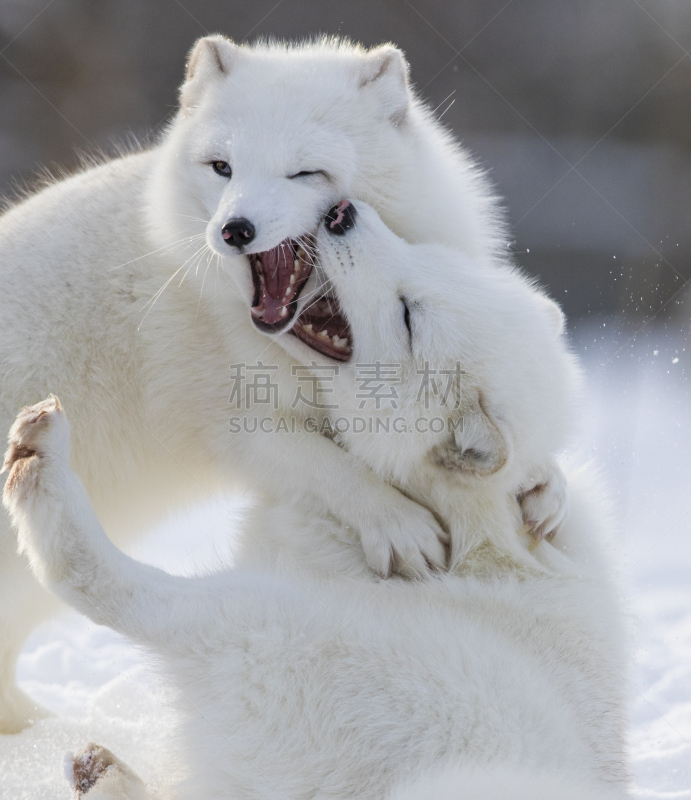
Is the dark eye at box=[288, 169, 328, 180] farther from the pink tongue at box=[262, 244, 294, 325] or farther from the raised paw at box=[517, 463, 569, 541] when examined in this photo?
the raised paw at box=[517, 463, 569, 541]

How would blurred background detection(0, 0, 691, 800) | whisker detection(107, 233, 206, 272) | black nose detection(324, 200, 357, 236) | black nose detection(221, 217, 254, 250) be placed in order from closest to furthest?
black nose detection(221, 217, 254, 250) < black nose detection(324, 200, 357, 236) < whisker detection(107, 233, 206, 272) < blurred background detection(0, 0, 691, 800)

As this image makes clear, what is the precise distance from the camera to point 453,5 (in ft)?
13.2

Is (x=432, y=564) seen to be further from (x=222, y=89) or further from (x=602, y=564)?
(x=222, y=89)

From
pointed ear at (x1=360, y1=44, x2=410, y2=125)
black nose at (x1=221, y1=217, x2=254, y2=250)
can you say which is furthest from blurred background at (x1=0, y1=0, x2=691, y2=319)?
black nose at (x1=221, y1=217, x2=254, y2=250)

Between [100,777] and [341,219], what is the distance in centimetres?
101

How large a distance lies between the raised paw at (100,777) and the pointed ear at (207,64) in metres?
1.31

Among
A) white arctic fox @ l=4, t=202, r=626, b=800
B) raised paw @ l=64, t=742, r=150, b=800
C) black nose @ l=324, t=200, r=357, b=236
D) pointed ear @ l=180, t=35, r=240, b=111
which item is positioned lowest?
raised paw @ l=64, t=742, r=150, b=800

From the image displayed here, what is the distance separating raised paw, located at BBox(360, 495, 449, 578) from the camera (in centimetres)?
146

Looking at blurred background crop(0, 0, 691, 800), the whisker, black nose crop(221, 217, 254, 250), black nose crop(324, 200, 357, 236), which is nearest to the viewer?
black nose crop(221, 217, 254, 250)

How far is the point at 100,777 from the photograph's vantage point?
4.09 ft

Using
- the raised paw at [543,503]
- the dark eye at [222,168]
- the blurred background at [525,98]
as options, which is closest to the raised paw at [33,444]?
the dark eye at [222,168]

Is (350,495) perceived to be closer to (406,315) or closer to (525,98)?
(406,315)

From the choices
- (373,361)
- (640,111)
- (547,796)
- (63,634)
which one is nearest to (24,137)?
(63,634)

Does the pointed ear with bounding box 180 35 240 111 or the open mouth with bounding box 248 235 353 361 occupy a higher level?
the pointed ear with bounding box 180 35 240 111
